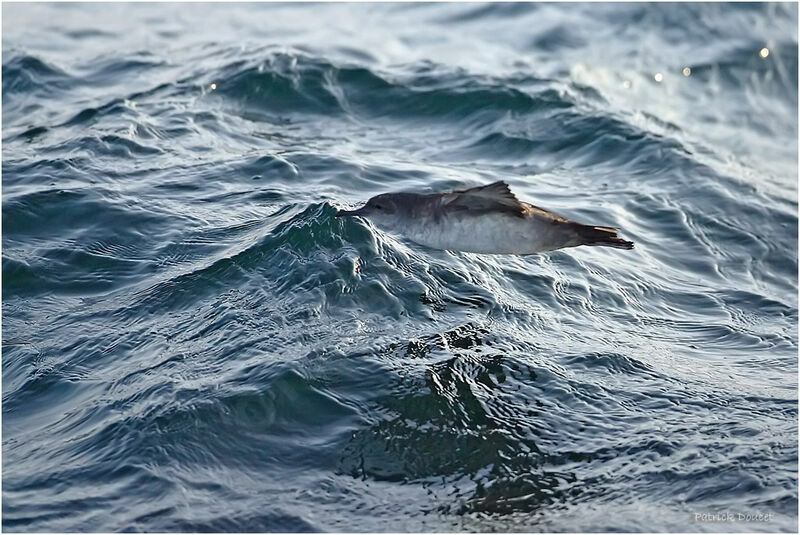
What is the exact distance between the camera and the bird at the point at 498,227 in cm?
713

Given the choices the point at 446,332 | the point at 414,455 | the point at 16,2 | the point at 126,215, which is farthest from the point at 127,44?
the point at 414,455

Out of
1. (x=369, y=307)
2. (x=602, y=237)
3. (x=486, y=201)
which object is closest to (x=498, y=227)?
(x=486, y=201)

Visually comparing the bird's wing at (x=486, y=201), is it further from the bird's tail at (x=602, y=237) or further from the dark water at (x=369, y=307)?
the dark water at (x=369, y=307)

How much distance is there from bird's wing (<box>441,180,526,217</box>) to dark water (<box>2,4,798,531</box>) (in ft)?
3.29

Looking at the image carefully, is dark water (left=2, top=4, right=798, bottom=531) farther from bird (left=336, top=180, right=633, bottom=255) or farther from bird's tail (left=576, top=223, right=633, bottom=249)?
bird's tail (left=576, top=223, right=633, bottom=249)

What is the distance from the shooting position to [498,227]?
7.22 meters

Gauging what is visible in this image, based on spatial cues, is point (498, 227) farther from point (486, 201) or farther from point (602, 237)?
point (602, 237)

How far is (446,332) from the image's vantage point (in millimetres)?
7727

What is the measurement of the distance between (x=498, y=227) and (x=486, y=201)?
21cm

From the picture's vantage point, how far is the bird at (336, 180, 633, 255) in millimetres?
7133

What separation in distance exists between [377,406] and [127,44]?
1076 cm

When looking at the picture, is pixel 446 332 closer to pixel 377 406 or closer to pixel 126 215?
pixel 377 406

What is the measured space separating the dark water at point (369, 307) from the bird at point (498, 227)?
2.64ft

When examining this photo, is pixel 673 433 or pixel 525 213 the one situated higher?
pixel 525 213
